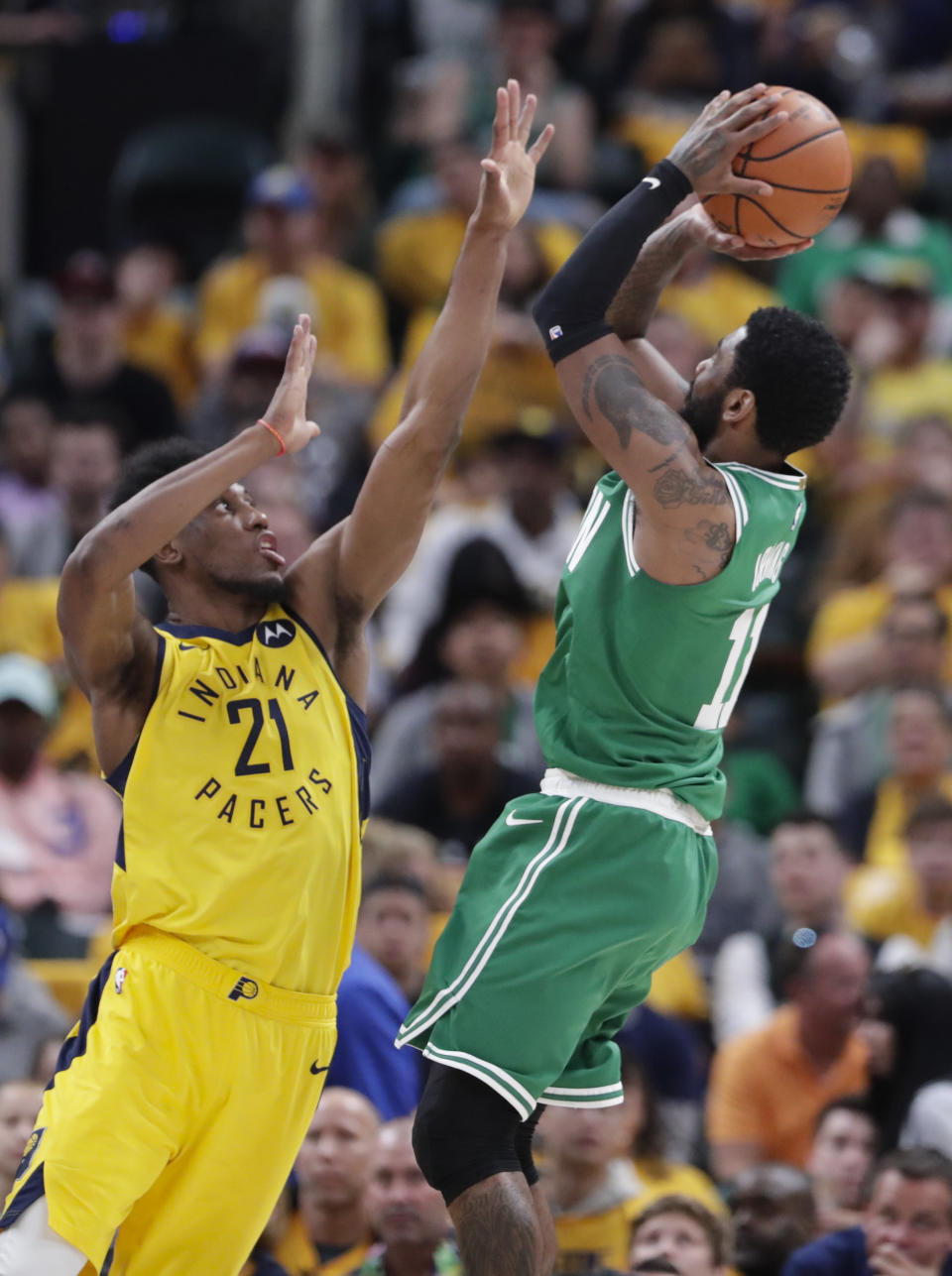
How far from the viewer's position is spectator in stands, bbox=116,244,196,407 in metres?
13.4

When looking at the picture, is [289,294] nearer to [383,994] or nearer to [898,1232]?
[383,994]

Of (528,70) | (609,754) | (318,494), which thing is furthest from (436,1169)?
(528,70)

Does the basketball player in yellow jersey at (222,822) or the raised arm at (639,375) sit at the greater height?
the raised arm at (639,375)

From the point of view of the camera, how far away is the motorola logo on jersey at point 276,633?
17.0ft

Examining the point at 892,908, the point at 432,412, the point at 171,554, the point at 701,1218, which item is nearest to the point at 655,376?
the point at 432,412

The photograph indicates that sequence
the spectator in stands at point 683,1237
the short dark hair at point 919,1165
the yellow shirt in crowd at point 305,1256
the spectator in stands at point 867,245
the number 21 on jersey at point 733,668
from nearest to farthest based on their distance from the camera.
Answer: the number 21 on jersey at point 733,668 → the spectator in stands at point 683,1237 → the short dark hair at point 919,1165 → the yellow shirt in crowd at point 305,1256 → the spectator in stands at point 867,245

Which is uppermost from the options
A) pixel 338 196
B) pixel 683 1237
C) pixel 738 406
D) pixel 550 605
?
pixel 338 196

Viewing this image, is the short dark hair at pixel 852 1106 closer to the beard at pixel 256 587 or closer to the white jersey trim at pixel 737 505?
the white jersey trim at pixel 737 505

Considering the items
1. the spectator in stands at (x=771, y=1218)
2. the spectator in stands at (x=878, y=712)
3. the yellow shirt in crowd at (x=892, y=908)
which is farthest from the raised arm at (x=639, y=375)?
the spectator in stands at (x=878, y=712)

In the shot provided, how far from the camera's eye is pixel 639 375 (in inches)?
200

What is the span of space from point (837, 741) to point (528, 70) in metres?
5.72

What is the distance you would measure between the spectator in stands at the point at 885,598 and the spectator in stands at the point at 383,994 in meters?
3.20

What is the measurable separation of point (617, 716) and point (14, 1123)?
2866 millimetres

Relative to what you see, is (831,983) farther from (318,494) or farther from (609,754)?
(318,494)
